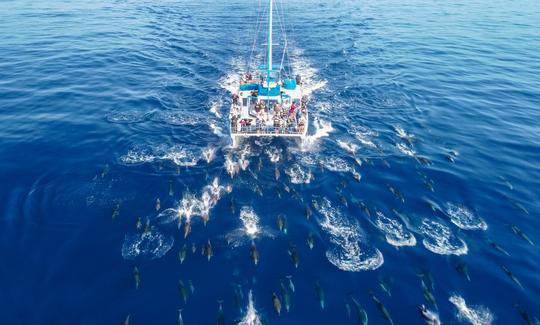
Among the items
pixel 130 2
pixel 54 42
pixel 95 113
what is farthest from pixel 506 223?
pixel 130 2

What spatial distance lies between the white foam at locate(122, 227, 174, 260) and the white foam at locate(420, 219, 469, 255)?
1916 cm

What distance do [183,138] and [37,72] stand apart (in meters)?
34.6

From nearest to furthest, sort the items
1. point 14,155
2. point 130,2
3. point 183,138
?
point 14,155 → point 183,138 → point 130,2

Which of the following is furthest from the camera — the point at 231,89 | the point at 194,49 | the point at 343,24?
the point at 343,24

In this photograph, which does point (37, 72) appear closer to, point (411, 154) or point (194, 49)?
point (194, 49)

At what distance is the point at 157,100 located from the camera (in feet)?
151

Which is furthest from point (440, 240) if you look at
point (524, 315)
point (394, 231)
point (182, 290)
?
point (182, 290)

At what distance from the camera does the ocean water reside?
69.9 ft

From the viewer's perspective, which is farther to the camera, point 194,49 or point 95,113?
point 194,49

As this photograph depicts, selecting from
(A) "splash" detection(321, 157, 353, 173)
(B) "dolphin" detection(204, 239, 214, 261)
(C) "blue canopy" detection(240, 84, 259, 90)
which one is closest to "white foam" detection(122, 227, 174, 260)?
(B) "dolphin" detection(204, 239, 214, 261)

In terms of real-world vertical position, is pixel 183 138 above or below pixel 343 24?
below

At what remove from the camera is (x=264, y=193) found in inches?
1162

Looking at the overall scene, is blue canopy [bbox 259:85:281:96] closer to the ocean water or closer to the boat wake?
the ocean water

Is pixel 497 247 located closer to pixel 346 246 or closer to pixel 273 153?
pixel 346 246
